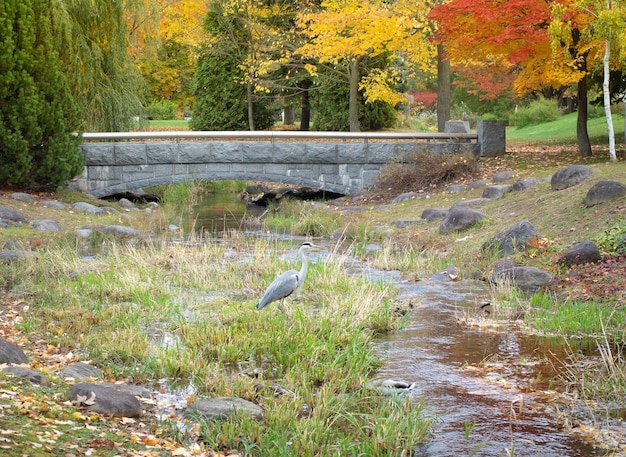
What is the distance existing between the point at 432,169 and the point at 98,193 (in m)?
Answer: 8.01

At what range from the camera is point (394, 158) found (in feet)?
66.1

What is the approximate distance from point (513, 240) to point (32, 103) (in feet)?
32.9

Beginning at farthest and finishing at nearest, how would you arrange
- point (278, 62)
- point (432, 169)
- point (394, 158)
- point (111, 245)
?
1. point (278, 62)
2. point (394, 158)
3. point (432, 169)
4. point (111, 245)

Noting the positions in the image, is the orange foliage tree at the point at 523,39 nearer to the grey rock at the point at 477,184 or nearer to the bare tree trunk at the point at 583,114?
the bare tree trunk at the point at 583,114

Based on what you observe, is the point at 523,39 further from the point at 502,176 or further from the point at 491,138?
the point at 491,138

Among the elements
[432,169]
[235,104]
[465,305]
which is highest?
[235,104]

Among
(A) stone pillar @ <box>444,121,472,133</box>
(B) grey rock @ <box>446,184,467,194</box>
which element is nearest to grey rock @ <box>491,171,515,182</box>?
(B) grey rock @ <box>446,184,467,194</box>

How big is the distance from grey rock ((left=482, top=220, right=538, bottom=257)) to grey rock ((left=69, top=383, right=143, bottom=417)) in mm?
6970

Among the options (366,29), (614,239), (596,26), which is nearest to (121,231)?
(614,239)

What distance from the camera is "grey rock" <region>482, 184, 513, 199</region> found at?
1566 cm

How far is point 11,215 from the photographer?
48.4 ft

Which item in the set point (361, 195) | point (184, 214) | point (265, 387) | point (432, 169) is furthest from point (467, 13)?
point (265, 387)

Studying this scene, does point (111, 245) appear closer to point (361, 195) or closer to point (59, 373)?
point (59, 373)

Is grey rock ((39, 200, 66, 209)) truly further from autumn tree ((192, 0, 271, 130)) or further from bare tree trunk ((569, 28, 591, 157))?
bare tree trunk ((569, 28, 591, 157))
